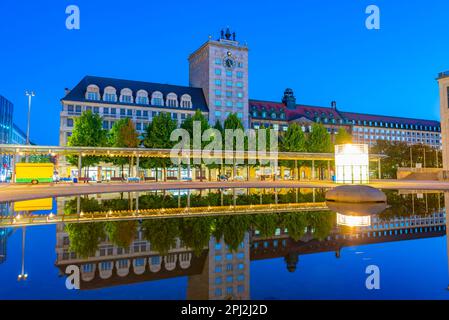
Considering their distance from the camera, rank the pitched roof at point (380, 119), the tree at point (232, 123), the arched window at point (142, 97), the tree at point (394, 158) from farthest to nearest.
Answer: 1. the pitched roof at point (380, 119)
2. the tree at point (394, 158)
3. the arched window at point (142, 97)
4. the tree at point (232, 123)

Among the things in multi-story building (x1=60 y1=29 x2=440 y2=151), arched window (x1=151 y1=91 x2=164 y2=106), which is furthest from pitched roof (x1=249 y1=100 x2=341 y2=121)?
arched window (x1=151 y1=91 x2=164 y2=106)

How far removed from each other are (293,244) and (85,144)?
4440 cm

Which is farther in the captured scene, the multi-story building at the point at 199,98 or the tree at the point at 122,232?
the multi-story building at the point at 199,98

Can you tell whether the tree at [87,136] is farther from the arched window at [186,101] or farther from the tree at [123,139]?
the arched window at [186,101]

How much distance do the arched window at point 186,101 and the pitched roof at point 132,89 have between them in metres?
1.05

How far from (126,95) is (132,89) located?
115 inches

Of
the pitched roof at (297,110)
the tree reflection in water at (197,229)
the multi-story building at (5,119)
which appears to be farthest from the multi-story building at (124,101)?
the tree reflection in water at (197,229)

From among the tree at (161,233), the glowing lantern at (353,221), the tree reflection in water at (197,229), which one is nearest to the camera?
the tree at (161,233)

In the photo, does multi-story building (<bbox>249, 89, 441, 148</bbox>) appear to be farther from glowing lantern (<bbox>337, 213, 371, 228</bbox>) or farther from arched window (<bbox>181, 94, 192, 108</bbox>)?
glowing lantern (<bbox>337, 213, 371, 228</bbox>)

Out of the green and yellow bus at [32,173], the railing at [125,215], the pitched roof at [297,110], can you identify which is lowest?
the railing at [125,215]

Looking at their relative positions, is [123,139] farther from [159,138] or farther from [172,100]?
[172,100]

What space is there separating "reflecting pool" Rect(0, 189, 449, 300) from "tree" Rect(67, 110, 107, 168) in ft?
116

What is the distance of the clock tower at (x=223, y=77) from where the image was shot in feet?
263

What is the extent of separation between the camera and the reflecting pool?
6.19m
